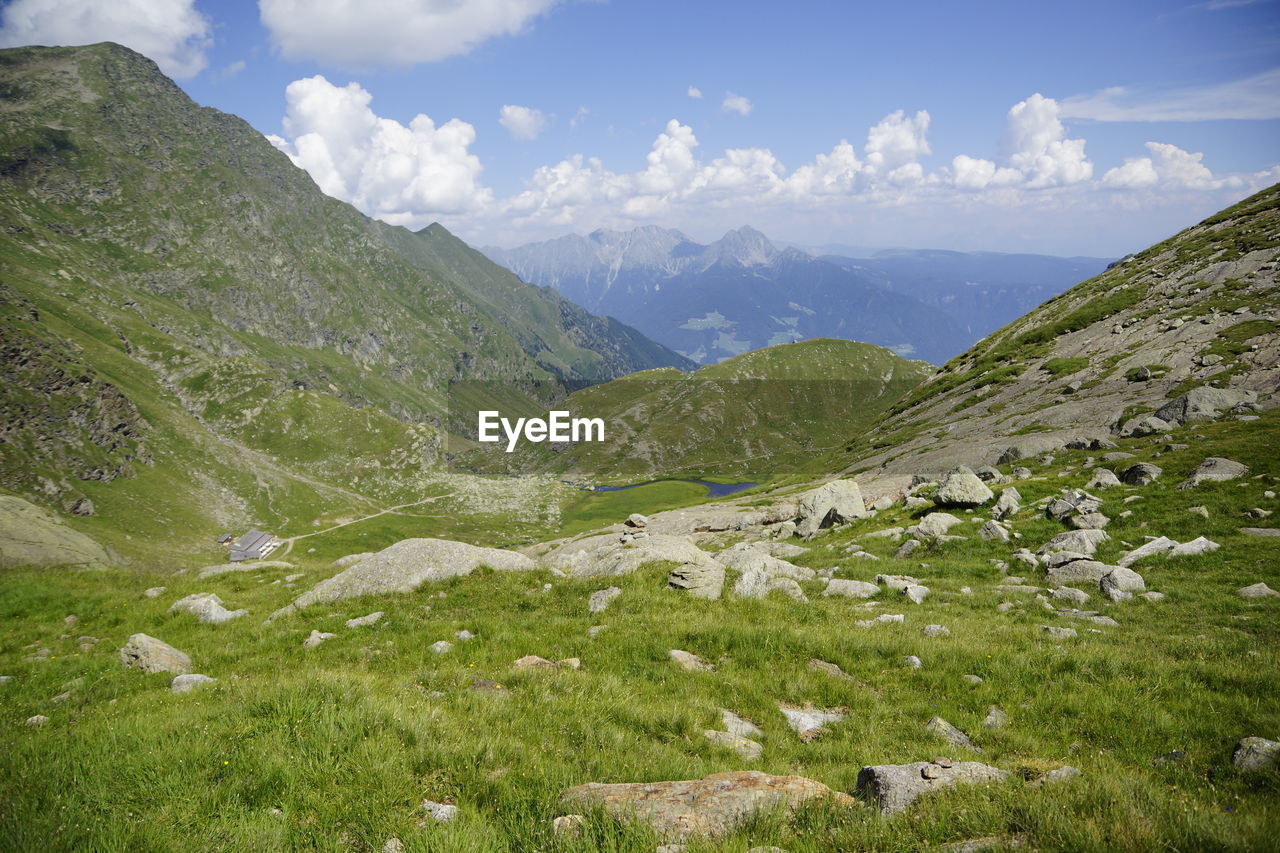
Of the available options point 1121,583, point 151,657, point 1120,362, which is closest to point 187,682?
point 151,657

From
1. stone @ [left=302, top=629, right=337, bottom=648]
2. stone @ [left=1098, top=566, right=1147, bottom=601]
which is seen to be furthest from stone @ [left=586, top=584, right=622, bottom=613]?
stone @ [left=1098, top=566, right=1147, bottom=601]

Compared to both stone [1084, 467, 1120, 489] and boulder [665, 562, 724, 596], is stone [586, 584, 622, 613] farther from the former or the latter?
stone [1084, 467, 1120, 489]

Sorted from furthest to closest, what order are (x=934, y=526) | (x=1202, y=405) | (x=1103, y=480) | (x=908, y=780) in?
(x=1202, y=405) → (x=1103, y=480) → (x=934, y=526) → (x=908, y=780)

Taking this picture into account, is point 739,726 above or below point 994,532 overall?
above

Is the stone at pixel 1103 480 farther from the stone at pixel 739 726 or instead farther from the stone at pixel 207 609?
the stone at pixel 207 609

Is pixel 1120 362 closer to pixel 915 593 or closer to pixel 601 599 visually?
pixel 915 593

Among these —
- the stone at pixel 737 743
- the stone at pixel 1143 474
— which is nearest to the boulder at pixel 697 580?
the stone at pixel 737 743
